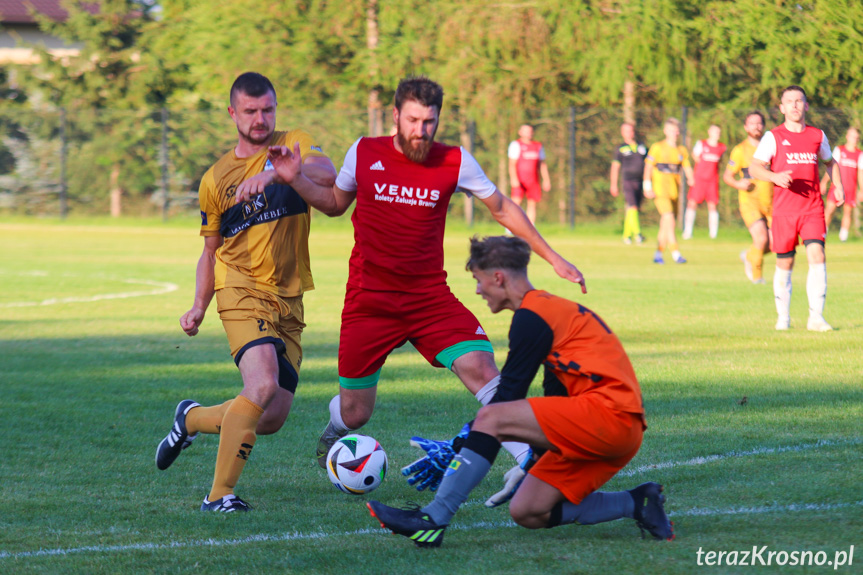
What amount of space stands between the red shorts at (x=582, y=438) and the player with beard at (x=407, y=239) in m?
0.74

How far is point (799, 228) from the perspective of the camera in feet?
35.8

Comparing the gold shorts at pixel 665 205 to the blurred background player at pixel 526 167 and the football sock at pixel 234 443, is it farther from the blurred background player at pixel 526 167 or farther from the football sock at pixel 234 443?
the football sock at pixel 234 443

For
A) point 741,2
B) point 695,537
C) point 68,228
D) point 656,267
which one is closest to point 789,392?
point 695,537

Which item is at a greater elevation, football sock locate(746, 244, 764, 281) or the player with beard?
the player with beard

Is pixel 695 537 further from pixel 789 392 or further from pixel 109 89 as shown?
pixel 109 89

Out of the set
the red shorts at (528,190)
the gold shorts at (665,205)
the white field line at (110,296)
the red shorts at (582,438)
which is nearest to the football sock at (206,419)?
the red shorts at (582,438)

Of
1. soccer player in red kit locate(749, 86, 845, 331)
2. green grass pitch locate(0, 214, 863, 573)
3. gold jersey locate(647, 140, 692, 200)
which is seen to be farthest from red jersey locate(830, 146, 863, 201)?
soccer player in red kit locate(749, 86, 845, 331)

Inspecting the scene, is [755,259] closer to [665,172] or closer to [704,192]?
[665,172]

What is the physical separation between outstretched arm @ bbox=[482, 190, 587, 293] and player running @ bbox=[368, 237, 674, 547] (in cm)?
54

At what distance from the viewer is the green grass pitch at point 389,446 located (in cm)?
438

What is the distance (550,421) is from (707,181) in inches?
891

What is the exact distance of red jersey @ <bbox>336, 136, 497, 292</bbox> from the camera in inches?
214

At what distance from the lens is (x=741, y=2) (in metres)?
28.6

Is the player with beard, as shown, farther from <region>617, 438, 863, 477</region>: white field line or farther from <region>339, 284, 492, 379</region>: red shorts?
<region>617, 438, 863, 477</region>: white field line
